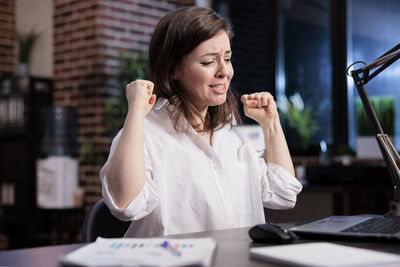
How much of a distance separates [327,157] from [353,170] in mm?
552

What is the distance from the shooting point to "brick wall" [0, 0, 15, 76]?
20.2 ft

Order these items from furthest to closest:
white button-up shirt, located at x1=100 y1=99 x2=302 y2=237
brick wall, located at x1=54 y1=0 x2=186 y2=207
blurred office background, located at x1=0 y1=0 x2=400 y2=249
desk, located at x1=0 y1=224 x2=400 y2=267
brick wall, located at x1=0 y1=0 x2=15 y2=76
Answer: brick wall, located at x1=0 y1=0 x2=15 y2=76 → brick wall, located at x1=54 y1=0 x2=186 y2=207 → blurred office background, located at x1=0 y1=0 x2=400 y2=249 → white button-up shirt, located at x1=100 y1=99 x2=302 y2=237 → desk, located at x1=0 y1=224 x2=400 y2=267

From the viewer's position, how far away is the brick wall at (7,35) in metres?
6.15

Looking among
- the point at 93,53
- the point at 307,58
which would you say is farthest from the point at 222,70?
the point at 307,58

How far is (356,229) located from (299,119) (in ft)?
11.2

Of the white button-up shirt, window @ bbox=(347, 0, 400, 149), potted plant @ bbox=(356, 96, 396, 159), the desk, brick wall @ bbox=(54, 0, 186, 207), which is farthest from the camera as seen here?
brick wall @ bbox=(54, 0, 186, 207)

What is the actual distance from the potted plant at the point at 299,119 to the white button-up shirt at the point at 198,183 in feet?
9.58

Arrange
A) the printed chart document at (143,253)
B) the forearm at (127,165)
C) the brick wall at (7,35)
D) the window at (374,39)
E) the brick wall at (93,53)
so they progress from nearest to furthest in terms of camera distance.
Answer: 1. the printed chart document at (143,253)
2. the forearm at (127,165)
3. the window at (374,39)
4. the brick wall at (93,53)
5. the brick wall at (7,35)

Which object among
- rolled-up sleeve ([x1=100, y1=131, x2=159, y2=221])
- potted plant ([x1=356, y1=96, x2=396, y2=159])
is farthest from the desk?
potted plant ([x1=356, y1=96, x2=396, y2=159])

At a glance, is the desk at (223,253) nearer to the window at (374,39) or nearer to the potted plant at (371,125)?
the potted plant at (371,125)

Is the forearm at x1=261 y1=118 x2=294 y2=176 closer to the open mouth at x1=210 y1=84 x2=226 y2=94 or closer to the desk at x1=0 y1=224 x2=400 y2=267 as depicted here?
the open mouth at x1=210 y1=84 x2=226 y2=94

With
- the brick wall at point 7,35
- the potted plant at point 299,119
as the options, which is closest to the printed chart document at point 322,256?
the potted plant at point 299,119

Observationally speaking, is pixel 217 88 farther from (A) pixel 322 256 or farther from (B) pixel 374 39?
(B) pixel 374 39

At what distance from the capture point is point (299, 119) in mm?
4680
